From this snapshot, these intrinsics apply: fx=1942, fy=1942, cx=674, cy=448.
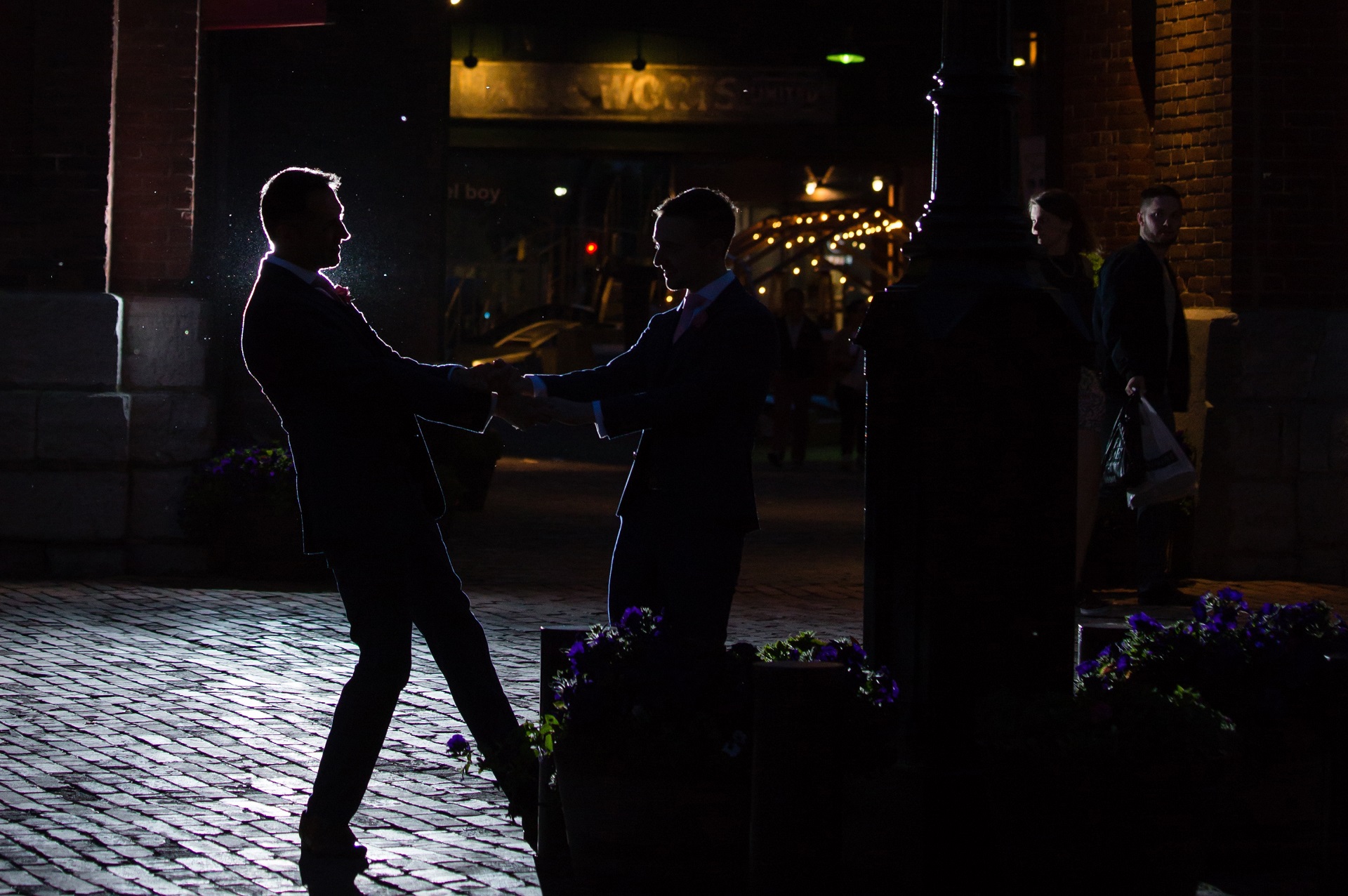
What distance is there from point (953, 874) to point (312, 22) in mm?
7737

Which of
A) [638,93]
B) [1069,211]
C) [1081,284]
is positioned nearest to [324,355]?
[1069,211]

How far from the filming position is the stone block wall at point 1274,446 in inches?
417

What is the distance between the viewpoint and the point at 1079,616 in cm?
934

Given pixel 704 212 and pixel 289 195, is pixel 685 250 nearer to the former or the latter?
pixel 704 212

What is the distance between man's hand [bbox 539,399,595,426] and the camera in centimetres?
513

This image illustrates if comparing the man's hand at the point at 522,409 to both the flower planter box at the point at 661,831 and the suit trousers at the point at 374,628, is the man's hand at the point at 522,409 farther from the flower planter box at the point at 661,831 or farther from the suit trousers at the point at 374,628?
the flower planter box at the point at 661,831

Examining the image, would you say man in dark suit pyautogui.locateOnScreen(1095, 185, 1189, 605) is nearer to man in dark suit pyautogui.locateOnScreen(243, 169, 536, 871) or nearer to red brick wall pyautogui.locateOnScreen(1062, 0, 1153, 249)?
red brick wall pyautogui.locateOnScreen(1062, 0, 1153, 249)

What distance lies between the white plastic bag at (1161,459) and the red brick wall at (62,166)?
5.62 metres

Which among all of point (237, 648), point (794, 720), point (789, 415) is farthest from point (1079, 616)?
point (789, 415)

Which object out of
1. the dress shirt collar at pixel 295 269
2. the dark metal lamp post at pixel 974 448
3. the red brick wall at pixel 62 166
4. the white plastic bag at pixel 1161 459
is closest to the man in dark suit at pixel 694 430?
the dark metal lamp post at pixel 974 448

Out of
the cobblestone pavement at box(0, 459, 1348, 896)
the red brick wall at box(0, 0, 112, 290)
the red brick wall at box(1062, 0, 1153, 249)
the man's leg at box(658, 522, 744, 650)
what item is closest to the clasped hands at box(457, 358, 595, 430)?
the man's leg at box(658, 522, 744, 650)

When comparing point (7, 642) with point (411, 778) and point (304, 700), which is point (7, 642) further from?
point (411, 778)

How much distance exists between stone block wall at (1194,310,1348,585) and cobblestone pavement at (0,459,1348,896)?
1.20 feet

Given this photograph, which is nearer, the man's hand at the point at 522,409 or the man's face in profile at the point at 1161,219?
the man's hand at the point at 522,409
